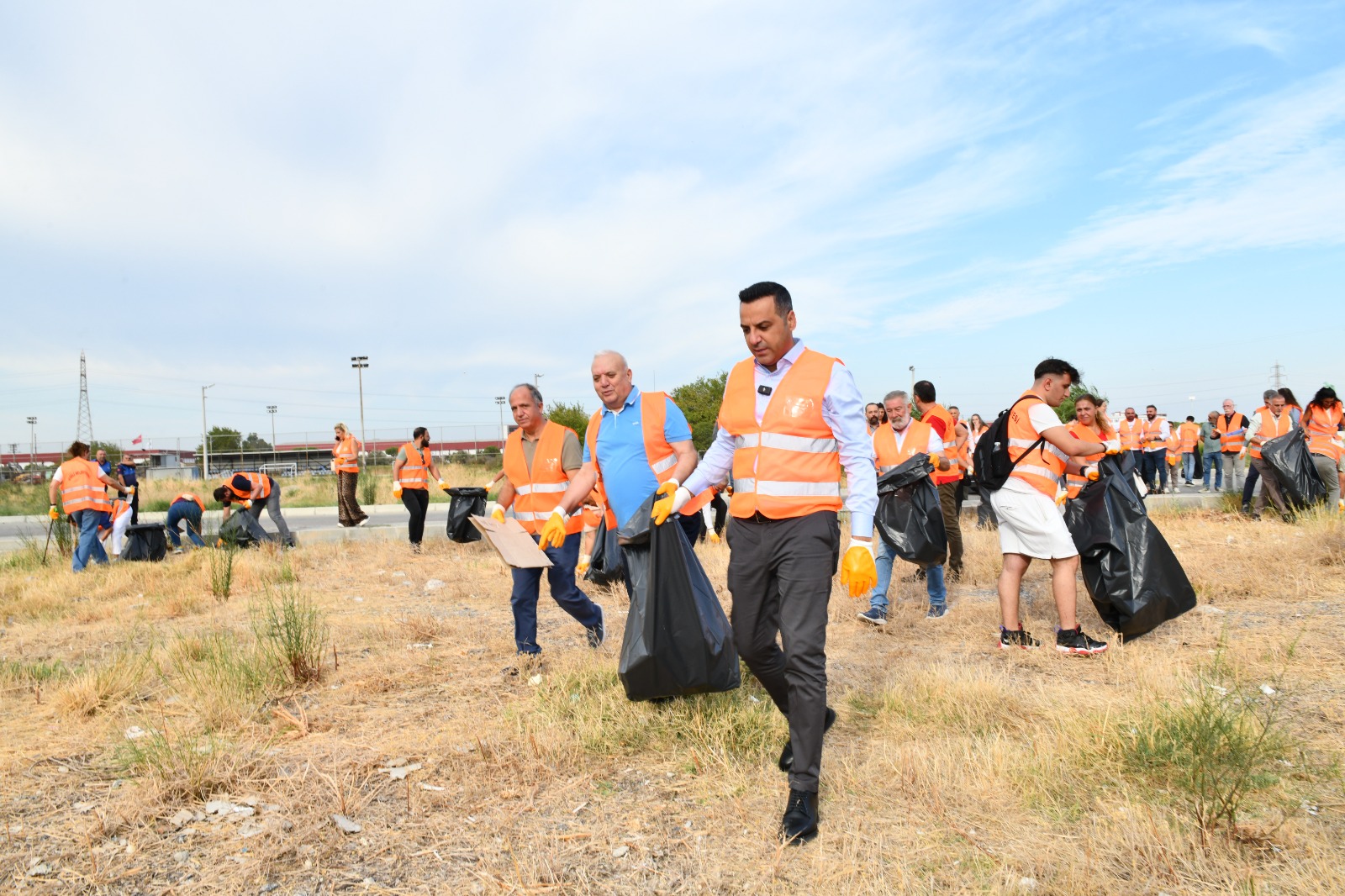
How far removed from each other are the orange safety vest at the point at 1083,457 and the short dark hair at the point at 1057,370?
1.15 ft

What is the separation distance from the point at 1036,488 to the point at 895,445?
168cm

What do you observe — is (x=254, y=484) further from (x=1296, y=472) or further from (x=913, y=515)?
(x=1296, y=472)

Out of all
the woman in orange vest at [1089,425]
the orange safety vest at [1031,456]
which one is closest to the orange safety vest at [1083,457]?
the woman in orange vest at [1089,425]

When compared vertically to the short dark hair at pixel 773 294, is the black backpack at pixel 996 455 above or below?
below

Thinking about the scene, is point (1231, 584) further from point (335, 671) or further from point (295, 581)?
point (295, 581)

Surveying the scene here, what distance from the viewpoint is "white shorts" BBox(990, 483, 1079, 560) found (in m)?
5.04

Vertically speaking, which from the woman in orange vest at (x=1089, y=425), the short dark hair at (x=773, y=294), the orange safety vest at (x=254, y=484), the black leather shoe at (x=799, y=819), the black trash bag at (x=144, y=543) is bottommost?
the black leather shoe at (x=799, y=819)

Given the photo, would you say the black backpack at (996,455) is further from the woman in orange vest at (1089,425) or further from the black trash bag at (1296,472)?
the black trash bag at (1296,472)

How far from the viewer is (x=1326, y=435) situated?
31.4 feet

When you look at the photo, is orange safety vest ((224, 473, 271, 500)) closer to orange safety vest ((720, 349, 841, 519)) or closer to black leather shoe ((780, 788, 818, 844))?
orange safety vest ((720, 349, 841, 519))

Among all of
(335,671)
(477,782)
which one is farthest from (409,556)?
(477,782)

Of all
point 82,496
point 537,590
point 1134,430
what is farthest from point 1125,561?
point 1134,430

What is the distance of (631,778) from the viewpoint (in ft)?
11.4

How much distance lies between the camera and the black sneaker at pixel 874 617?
621cm
